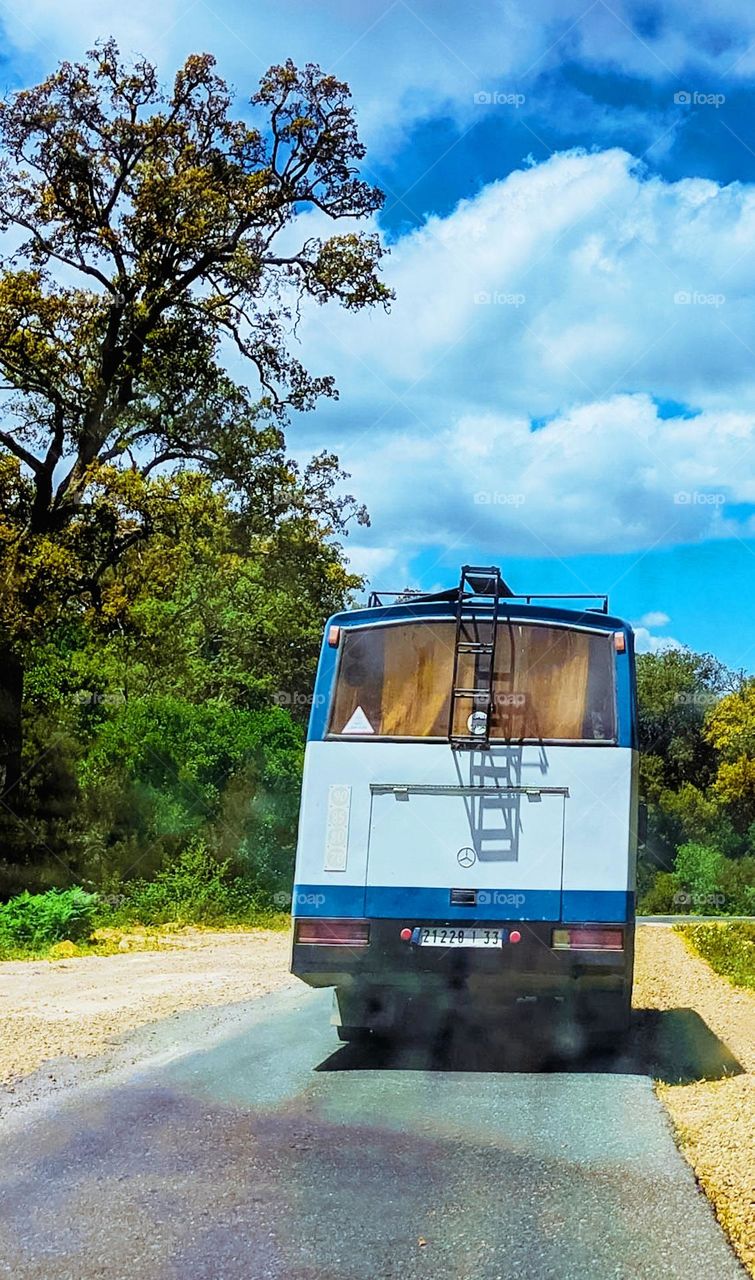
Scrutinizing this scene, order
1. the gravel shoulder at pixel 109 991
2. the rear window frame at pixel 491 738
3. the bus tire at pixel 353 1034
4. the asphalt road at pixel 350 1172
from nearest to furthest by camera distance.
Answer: the asphalt road at pixel 350 1172, the rear window frame at pixel 491 738, the gravel shoulder at pixel 109 991, the bus tire at pixel 353 1034

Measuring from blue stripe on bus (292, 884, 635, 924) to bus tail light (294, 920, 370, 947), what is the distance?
0.07 m

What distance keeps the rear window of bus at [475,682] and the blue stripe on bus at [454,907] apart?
1168 millimetres

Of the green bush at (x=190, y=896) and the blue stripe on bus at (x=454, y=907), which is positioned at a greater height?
the blue stripe on bus at (x=454, y=907)

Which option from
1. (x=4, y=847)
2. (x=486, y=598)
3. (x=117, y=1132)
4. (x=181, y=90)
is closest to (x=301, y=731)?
(x=4, y=847)

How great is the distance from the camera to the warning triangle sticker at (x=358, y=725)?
10.1m

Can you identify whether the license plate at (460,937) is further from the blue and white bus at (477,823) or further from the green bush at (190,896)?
the green bush at (190,896)

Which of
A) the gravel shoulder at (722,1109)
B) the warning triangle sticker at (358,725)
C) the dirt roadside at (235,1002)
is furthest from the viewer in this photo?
the warning triangle sticker at (358,725)

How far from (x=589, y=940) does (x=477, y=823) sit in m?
1.16

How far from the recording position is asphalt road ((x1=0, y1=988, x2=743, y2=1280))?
512 cm
